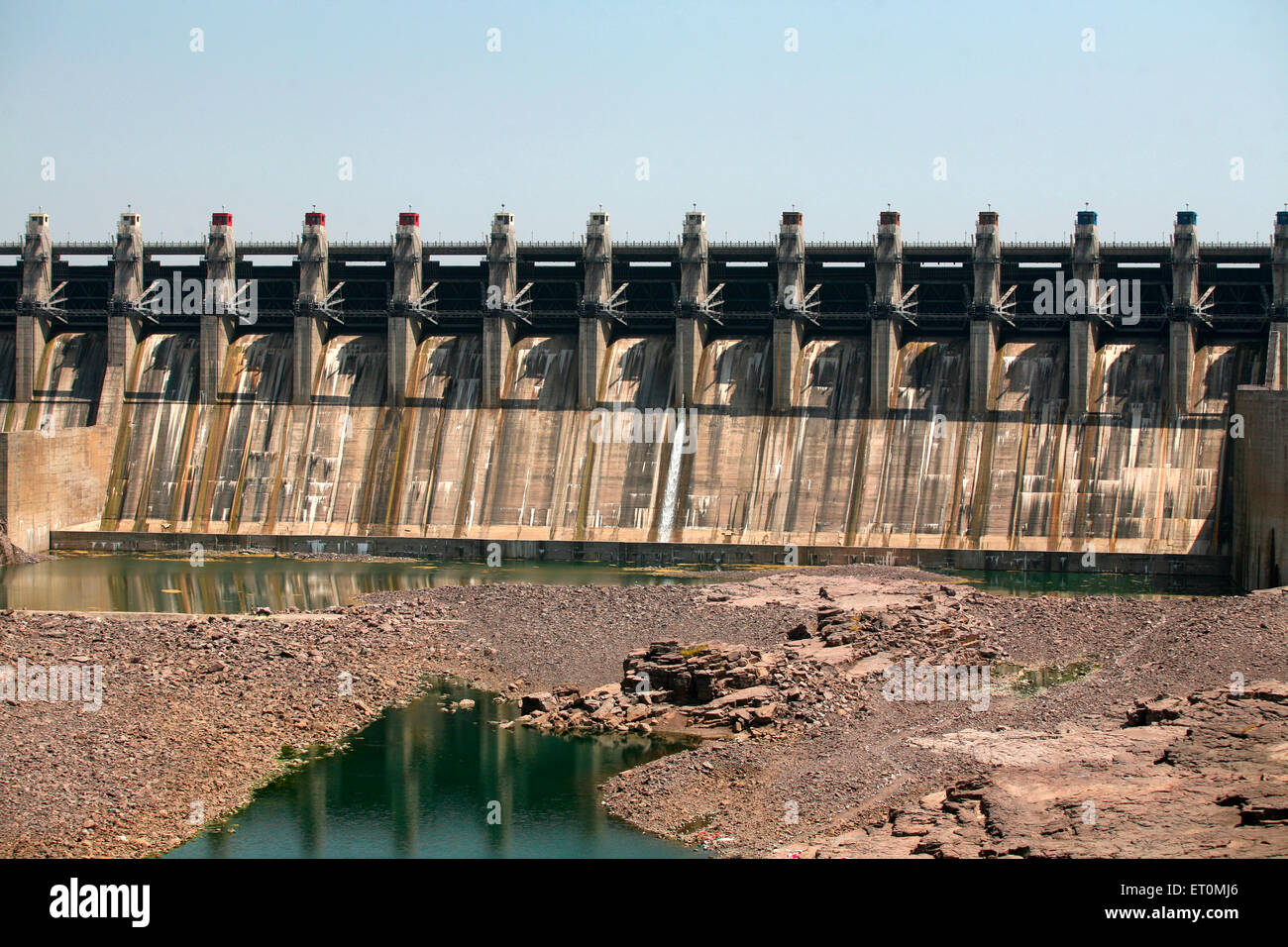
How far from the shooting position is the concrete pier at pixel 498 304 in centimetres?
8088

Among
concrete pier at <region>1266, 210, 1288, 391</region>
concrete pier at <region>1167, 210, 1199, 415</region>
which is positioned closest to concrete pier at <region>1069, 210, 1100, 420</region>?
concrete pier at <region>1167, 210, 1199, 415</region>

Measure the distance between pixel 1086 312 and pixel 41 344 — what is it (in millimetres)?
61744

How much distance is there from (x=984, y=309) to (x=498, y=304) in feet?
89.0

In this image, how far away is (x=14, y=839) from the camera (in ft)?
104

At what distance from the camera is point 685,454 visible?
253ft

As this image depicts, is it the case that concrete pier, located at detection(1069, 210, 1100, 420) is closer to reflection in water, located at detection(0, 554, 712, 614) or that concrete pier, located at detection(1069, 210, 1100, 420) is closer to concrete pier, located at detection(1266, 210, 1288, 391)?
concrete pier, located at detection(1266, 210, 1288, 391)

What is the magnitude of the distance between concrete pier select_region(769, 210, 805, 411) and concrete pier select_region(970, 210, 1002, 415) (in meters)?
9.56

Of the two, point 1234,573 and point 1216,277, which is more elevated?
point 1216,277

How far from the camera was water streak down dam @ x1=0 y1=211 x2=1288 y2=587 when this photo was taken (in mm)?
71875

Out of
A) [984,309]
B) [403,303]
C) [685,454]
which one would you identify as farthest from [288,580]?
[984,309]

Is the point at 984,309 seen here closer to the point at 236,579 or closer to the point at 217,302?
the point at 236,579
